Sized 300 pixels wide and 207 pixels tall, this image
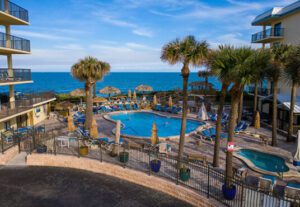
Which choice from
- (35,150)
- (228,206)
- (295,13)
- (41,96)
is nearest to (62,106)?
(41,96)

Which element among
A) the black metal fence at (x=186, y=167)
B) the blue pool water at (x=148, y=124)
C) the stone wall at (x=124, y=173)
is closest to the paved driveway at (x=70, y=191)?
the stone wall at (x=124, y=173)

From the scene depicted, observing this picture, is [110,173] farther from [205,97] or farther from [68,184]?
[205,97]

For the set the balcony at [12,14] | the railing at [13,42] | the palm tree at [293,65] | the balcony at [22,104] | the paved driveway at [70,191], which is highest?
the balcony at [12,14]

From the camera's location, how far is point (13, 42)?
66.0 feet

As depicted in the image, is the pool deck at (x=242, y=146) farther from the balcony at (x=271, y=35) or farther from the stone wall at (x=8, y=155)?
the balcony at (x=271, y=35)

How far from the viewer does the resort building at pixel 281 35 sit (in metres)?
20.6

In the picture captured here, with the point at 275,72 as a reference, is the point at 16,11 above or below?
above

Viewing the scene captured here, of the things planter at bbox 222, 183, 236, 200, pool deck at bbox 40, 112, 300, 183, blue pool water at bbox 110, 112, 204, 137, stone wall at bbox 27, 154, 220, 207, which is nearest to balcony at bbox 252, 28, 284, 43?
pool deck at bbox 40, 112, 300, 183

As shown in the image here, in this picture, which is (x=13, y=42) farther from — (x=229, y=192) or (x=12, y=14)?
(x=229, y=192)

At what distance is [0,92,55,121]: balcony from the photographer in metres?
18.0

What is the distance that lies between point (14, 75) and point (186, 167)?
17.9 m

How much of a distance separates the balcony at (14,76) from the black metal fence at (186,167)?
7.29 m

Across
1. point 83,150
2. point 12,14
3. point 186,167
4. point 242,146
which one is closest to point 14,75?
point 12,14

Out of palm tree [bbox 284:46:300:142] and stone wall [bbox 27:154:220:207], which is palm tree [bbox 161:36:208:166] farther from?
palm tree [bbox 284:46:300:142]
